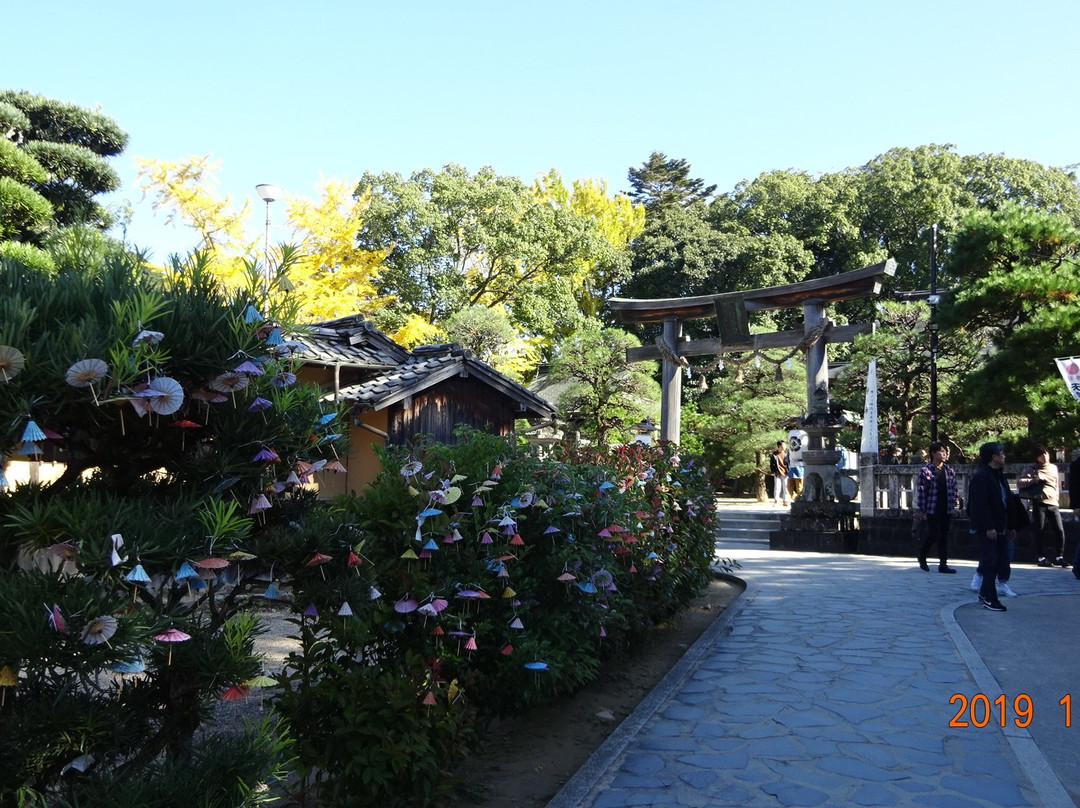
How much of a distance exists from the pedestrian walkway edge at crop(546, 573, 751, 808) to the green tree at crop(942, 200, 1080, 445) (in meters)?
9.63

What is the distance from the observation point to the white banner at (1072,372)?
13.7 metres

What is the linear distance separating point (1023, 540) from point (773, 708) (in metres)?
11.5

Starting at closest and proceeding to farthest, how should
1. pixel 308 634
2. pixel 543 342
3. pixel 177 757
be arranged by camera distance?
pixel 177 757 → pixel 308 634 → pixel 543 342

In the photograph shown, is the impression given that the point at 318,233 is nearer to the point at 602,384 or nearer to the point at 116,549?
the point at 602,384

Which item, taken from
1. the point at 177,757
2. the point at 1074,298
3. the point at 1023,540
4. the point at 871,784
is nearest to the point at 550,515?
the point at 871,784

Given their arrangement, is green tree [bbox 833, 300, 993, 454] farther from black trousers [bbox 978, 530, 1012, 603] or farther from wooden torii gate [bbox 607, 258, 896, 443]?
black trousers [bbox 978, 530, 1012, 603]

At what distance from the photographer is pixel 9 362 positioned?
78.0 inches

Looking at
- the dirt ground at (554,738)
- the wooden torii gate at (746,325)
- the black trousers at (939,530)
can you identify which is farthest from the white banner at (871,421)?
the dirt ground at (554,738)

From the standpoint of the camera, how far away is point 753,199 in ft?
132

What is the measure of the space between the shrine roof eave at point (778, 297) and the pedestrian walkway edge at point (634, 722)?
420 inches

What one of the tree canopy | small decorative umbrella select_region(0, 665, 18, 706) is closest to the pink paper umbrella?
small decorative umbrella select_region(0, 665, 18, 706)

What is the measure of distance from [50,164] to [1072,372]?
55.0 ft

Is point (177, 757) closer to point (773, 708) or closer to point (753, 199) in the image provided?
point (773, 708)

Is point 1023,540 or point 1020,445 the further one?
point 1020,445
